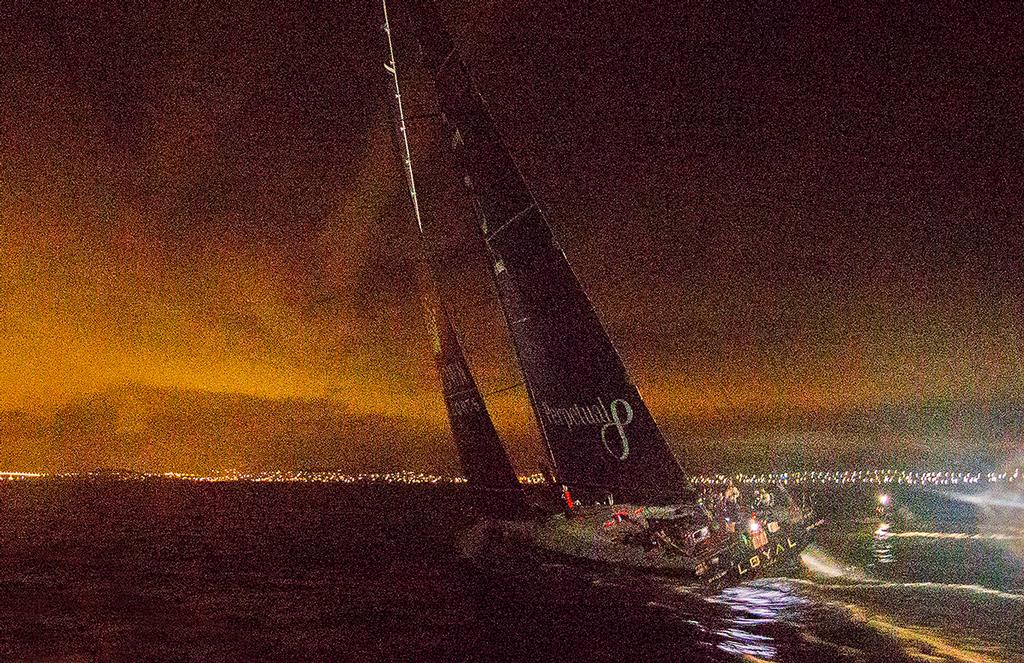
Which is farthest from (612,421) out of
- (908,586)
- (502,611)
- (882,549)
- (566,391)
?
(882,549)

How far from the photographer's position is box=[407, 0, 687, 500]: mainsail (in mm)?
20891

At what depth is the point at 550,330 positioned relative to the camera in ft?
70.9

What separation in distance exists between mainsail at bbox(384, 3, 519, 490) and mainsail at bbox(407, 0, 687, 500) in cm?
244

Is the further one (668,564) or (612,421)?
(612,421)

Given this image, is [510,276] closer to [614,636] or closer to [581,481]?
[581,481]

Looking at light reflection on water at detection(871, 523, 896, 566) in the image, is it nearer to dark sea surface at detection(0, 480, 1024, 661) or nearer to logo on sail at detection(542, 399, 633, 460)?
dark sea surface at detection(0, 480, 1024, 661)

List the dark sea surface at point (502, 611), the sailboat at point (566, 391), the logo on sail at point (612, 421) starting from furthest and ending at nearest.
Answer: the logo on sail at point (612, 421), the sailboat at point (566, 391), the dark sea surface at point (502, 611)

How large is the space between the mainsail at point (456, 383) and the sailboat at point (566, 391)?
84.4 inches

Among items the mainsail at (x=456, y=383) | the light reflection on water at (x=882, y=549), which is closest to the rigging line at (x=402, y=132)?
the mainsail at (x=456, y=383)

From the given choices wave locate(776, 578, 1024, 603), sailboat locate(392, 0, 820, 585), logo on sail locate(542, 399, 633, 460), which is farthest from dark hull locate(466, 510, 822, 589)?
logo on sail locate(542, 399, 633, 460)

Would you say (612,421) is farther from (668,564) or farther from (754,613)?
(754,613)

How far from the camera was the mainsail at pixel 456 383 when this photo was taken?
24.2 meters

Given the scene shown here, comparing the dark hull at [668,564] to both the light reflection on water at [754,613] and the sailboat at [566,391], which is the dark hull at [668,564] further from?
the light reflection on water at [754,613]

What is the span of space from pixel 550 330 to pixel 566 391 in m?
1.67
